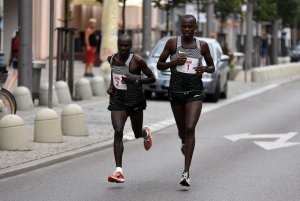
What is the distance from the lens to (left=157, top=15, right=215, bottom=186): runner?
1081 centimetres

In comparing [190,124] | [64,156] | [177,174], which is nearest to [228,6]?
[64,156]

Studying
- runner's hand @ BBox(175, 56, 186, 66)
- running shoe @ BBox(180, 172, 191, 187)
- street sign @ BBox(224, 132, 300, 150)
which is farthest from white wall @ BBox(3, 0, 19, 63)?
running shoe @ BBox(180, 172, 191, 187)

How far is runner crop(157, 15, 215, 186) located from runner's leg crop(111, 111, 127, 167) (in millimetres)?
595

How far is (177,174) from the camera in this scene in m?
11.9

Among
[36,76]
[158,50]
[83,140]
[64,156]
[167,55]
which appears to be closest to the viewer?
[167,55]

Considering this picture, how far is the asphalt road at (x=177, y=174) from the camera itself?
403 inches

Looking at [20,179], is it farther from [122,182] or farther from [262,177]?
[262,177]

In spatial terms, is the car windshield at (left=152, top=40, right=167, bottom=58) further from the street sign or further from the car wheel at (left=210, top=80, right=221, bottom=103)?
the street sign

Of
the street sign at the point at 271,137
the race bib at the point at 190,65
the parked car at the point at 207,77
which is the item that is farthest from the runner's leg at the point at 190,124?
the parked car at the point at 207,77

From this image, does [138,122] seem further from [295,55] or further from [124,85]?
[295,55]

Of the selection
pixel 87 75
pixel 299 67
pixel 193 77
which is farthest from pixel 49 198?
pixel 299 67

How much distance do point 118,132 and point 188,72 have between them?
3.21ft

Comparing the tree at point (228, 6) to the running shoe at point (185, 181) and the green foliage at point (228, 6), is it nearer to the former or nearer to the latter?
the green foliage at point (228, 6)

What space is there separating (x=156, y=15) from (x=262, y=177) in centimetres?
5178
